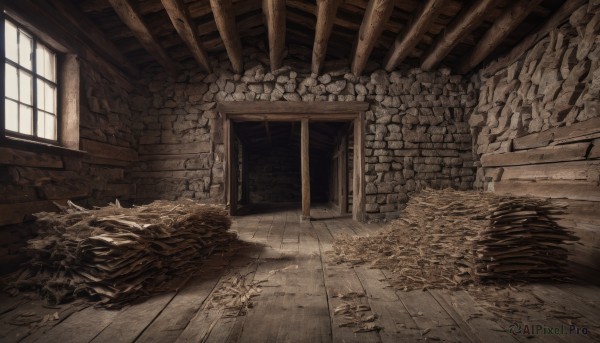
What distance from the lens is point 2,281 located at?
2.39 meters

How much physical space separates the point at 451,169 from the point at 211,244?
4612 mm

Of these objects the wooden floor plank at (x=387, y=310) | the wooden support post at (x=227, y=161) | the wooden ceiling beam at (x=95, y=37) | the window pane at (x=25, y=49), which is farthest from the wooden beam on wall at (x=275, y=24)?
the wooden floor plank at (x=387, y=310)

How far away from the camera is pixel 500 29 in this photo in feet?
13.9

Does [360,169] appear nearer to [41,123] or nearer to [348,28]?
[348,28]

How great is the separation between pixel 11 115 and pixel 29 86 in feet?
1.63

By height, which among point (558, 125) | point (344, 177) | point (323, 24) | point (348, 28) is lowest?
point (344, 177)

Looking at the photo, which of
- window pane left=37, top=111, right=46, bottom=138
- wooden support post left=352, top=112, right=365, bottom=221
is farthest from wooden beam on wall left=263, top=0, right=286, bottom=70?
window pane left=37, top=111, right=46, bottom=138

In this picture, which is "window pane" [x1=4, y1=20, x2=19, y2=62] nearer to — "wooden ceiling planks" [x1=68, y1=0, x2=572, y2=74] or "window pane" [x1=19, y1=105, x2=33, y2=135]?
"window pane" [x1=19, y1=105, x2=33, y2=135]

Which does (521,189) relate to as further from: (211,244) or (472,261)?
(211,244)

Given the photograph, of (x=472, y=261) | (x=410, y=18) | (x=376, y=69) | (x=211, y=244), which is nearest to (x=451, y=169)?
(x=376, y=69)

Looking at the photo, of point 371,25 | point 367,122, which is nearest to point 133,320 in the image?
point 371,25

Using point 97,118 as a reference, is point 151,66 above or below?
above

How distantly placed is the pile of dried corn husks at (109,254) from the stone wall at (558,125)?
3.74 metres

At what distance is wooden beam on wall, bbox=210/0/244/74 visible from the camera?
379 centimetres
